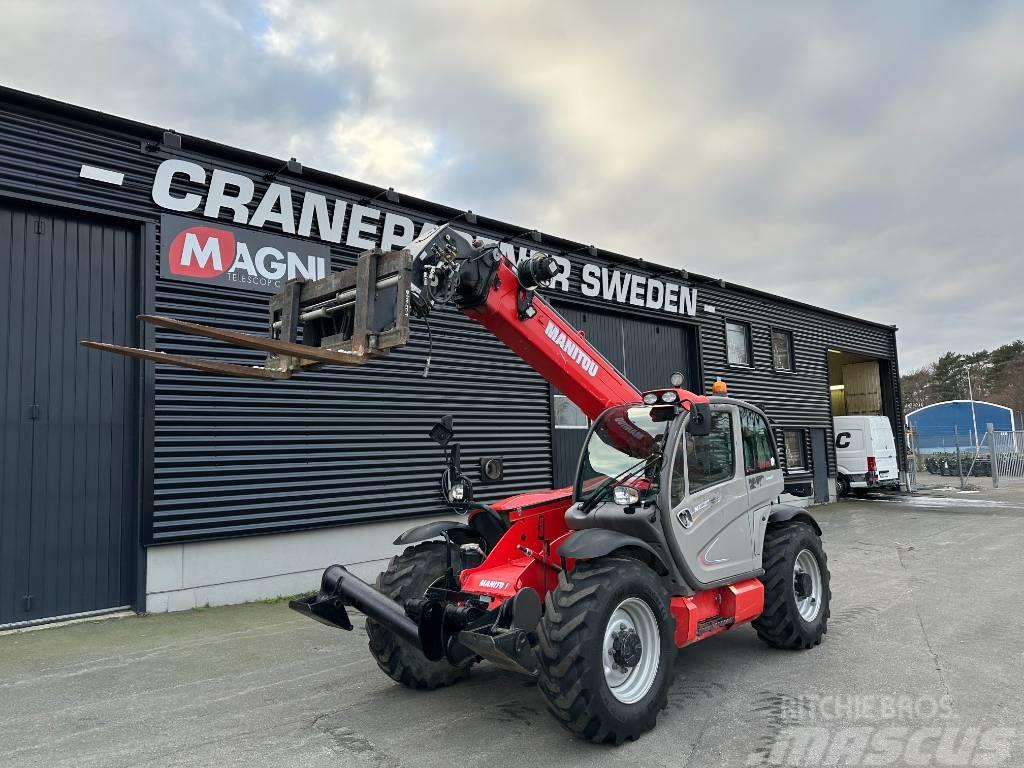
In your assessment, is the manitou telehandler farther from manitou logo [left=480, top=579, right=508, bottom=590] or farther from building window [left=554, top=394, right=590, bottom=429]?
building window [left=554, top=394, right=590, bottom=429]

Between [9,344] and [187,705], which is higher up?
[9,344]

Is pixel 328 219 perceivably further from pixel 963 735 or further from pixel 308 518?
pixel 963 735

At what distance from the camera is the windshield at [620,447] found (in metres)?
5.64

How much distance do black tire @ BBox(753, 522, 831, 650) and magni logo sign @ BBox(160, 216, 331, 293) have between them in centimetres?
629

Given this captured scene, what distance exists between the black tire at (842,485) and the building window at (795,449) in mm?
2314

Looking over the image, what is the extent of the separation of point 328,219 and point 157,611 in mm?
5762

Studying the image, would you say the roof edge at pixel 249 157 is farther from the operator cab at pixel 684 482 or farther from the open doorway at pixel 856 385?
the open doorway at pixel 856 385

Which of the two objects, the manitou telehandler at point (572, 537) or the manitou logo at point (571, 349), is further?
the manitou logo at point (571, 349)

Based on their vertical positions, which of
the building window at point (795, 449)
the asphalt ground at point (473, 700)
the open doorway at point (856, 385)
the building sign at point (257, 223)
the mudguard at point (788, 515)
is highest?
the building sign at point (257, 223)

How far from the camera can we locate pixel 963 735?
4.30m

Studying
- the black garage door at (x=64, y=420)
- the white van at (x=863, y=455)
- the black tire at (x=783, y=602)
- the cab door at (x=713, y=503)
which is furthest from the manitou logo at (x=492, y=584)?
the white van at (x=863, y=455)

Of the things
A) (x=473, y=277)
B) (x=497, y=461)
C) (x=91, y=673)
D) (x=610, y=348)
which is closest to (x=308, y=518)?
(x=91, y=673)

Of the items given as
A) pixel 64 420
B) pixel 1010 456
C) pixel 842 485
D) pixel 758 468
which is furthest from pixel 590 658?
pixel 1010 456

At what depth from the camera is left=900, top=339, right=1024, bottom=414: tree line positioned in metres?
68.7
